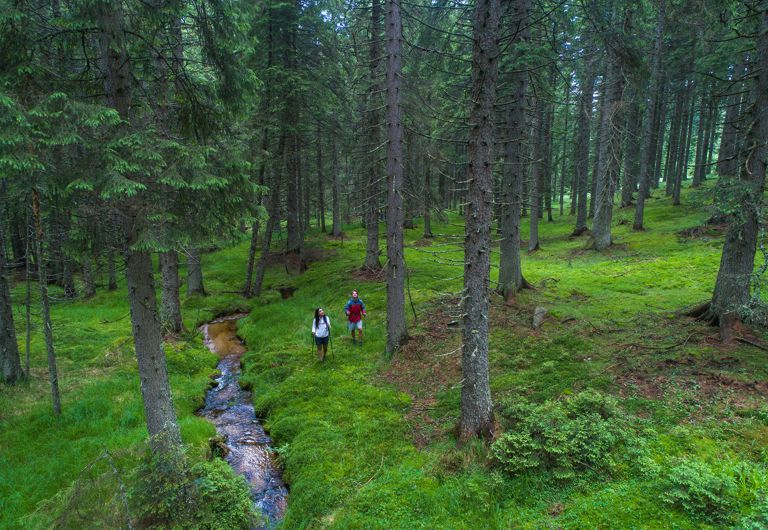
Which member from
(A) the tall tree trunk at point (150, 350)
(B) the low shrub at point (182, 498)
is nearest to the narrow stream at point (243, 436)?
(B) the low shrub at point (182, 498)

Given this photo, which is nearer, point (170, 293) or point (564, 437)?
point (564, 437)

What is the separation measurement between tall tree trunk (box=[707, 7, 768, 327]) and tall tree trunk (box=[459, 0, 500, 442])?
4.69 metres

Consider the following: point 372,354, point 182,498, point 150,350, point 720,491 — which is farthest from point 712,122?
point 182,498

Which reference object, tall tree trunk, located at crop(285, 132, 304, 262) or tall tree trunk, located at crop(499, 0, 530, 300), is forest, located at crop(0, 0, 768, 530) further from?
tall tree trunk, located at crop(285, 132, 304, 262)

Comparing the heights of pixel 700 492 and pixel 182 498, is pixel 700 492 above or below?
above

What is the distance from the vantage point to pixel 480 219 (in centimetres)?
648

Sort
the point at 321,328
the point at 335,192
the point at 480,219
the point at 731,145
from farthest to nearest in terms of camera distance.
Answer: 1. the point at 335,192
2. the point at 731,145
3. the point at 321,328
4. the point at 480,219

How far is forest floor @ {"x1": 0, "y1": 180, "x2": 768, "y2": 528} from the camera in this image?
5375 mm

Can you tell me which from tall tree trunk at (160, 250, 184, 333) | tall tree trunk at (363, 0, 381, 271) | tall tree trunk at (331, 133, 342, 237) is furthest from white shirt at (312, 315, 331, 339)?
tall tree trunk at (331, 133, 342, 237)

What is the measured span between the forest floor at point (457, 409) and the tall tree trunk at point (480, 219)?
0.37 meters

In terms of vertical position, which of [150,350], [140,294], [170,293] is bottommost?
[170,293]

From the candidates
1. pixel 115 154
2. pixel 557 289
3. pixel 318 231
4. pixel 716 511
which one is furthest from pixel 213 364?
pixel 318 231

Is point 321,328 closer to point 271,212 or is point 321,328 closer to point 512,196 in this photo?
point 512,196

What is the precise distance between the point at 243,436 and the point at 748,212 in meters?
11.7
